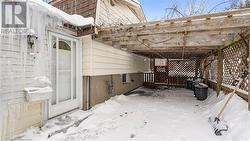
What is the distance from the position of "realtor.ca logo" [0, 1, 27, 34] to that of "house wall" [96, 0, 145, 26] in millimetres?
2543

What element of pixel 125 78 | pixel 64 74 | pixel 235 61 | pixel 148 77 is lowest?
pixel 148 77

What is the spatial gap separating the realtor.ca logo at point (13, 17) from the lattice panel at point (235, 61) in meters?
5.05

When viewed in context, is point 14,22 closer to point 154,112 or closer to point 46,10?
point 46,10

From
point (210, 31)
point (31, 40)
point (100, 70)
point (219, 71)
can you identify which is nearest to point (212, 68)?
point (219, 71)

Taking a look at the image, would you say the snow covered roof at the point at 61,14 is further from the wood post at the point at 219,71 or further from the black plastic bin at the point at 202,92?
the black plastic bin at the point at 202,92

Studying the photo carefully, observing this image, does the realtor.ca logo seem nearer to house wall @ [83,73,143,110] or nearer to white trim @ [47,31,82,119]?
white trim @ [47,31,82,119]

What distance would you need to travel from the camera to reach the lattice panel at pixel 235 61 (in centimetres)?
505

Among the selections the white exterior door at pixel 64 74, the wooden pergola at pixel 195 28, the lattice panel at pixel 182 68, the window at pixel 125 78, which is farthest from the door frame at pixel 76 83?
the lattice panel at pixel 182 68

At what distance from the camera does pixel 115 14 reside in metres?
8.13

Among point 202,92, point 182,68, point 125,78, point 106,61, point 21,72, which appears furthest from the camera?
point 182,68

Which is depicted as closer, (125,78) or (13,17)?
(13,17)

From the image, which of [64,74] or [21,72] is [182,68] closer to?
[64,74]

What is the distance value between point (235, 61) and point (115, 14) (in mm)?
4844

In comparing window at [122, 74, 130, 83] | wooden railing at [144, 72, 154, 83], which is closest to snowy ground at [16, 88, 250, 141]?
window at [122, 74, 130, 83]
